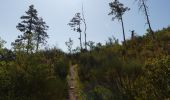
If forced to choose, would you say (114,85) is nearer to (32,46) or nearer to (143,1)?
(32,46)

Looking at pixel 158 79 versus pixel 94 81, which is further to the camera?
pixel 94 81

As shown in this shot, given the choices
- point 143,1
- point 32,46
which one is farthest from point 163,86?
point 143,1

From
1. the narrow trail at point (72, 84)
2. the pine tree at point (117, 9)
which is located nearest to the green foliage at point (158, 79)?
the narrow trail at point (72, 84)

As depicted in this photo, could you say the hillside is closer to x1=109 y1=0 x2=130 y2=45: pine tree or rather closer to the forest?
the forest

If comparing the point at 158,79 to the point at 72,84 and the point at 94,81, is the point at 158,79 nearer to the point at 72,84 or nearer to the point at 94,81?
the point at 94,81

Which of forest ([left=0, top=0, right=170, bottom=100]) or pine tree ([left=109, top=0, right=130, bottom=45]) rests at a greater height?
pine tree ([left=109, top=0, right=130, bottom=45])

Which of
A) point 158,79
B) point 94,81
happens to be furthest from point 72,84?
point 158,79

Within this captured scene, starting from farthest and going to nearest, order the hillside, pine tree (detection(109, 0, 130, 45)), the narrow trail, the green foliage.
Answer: pine tree (detection(109, 0, 130, 45))
the narrow trail
the hillside
the green foliage

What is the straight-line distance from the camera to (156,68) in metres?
13.1

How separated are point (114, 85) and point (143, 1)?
21506 mm

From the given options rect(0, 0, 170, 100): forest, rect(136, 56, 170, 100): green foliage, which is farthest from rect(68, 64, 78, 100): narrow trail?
rect(136, 56, 170, 100): green foliage

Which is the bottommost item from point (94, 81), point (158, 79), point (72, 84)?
point (158, 79)

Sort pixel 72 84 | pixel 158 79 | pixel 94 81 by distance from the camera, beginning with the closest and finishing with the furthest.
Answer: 1. pixel 158 79
2. pixel 72 84
3. pixel 94 81

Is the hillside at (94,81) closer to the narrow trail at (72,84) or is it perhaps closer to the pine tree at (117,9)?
the narrow trail at (72,84)
